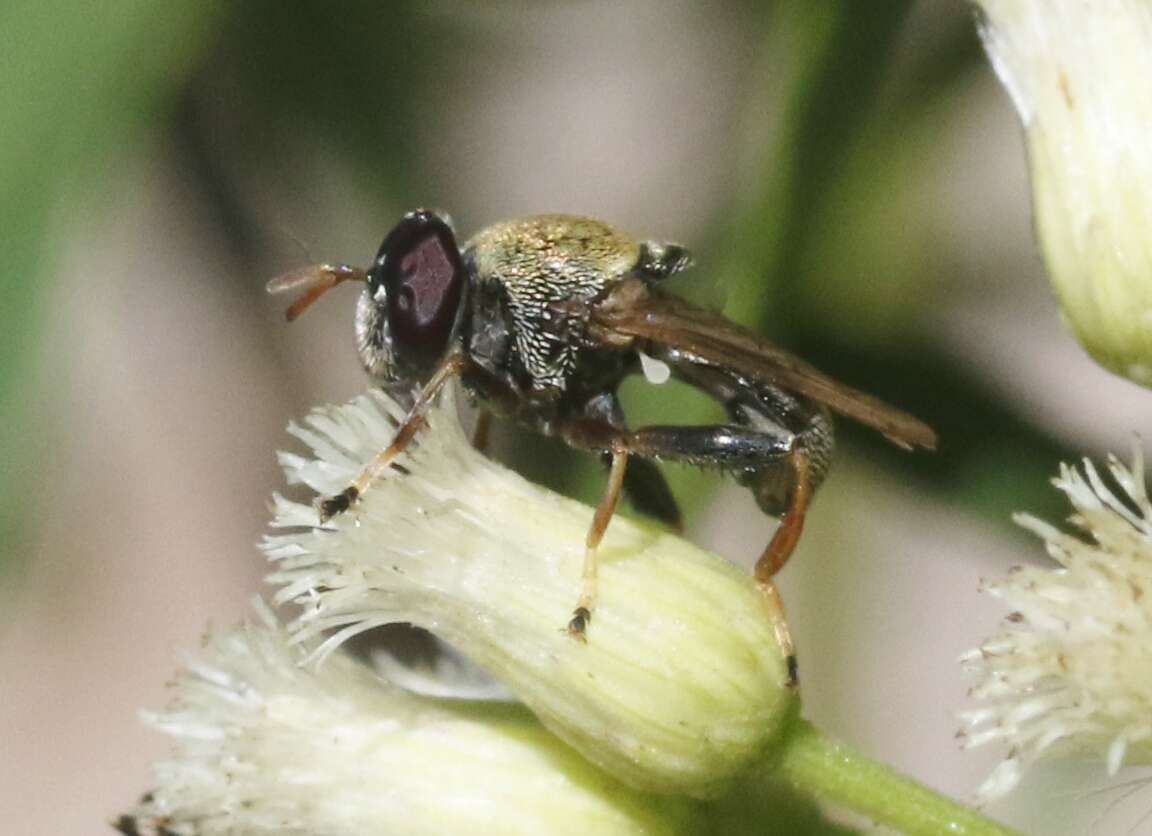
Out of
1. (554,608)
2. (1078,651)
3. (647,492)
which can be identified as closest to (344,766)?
(554,608)

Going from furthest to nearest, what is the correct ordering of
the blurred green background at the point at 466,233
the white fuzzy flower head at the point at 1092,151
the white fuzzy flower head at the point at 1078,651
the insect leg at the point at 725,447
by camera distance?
the blurred green background at the point at 466,233, the insect leg at the point at 725,447, the white fuzzy flower head at the point at 1092,151, the white fuzzy flower head at the point at 1078,651

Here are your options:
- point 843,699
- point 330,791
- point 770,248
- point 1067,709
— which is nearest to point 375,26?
point 770,248

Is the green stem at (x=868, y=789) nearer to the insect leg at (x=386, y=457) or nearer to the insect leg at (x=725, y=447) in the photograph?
the insect leg at (x=725, y=447)

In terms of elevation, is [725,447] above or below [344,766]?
above

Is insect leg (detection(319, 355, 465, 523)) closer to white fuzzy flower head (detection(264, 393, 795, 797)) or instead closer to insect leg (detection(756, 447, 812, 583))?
white fuzzy flower head (detection(264, 393, 795, 797))

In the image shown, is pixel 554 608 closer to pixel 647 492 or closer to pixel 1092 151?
pixel 647 492

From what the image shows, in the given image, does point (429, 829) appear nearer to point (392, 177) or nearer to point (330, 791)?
point (330, 791)

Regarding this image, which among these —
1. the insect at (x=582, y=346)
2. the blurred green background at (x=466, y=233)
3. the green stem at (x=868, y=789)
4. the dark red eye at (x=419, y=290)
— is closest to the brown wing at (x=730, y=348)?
the insect at (x=582, y=346)
